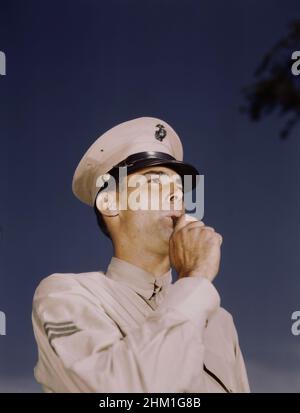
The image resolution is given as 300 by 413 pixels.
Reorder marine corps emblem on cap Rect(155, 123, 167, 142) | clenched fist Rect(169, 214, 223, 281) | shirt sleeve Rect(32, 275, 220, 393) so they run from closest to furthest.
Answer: shirt sleeve Rect(32, 275, 220, 393) < clenched fist Rect(169, 214, 223, 281) < marine corps emblem on cap Rect(155, 123, 167, 142)

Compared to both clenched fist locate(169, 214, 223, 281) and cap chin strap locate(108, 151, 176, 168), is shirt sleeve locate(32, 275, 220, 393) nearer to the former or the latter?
clenched fist locate(169, 214, 223, 281)

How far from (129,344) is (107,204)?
47cm

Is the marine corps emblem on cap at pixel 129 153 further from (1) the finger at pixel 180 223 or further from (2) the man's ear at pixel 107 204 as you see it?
(1) the finger at pixel 180 223

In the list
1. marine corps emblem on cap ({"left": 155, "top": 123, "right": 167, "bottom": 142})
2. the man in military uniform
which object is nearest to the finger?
the man in military uniform

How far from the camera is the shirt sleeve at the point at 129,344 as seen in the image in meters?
1.32

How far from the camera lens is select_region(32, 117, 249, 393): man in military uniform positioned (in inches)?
52.3

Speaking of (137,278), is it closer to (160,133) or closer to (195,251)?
(195,251)

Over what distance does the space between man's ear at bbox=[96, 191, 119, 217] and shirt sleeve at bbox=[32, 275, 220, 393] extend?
0.29m

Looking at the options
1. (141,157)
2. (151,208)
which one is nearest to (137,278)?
(151,208)

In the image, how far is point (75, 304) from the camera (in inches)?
57.9
